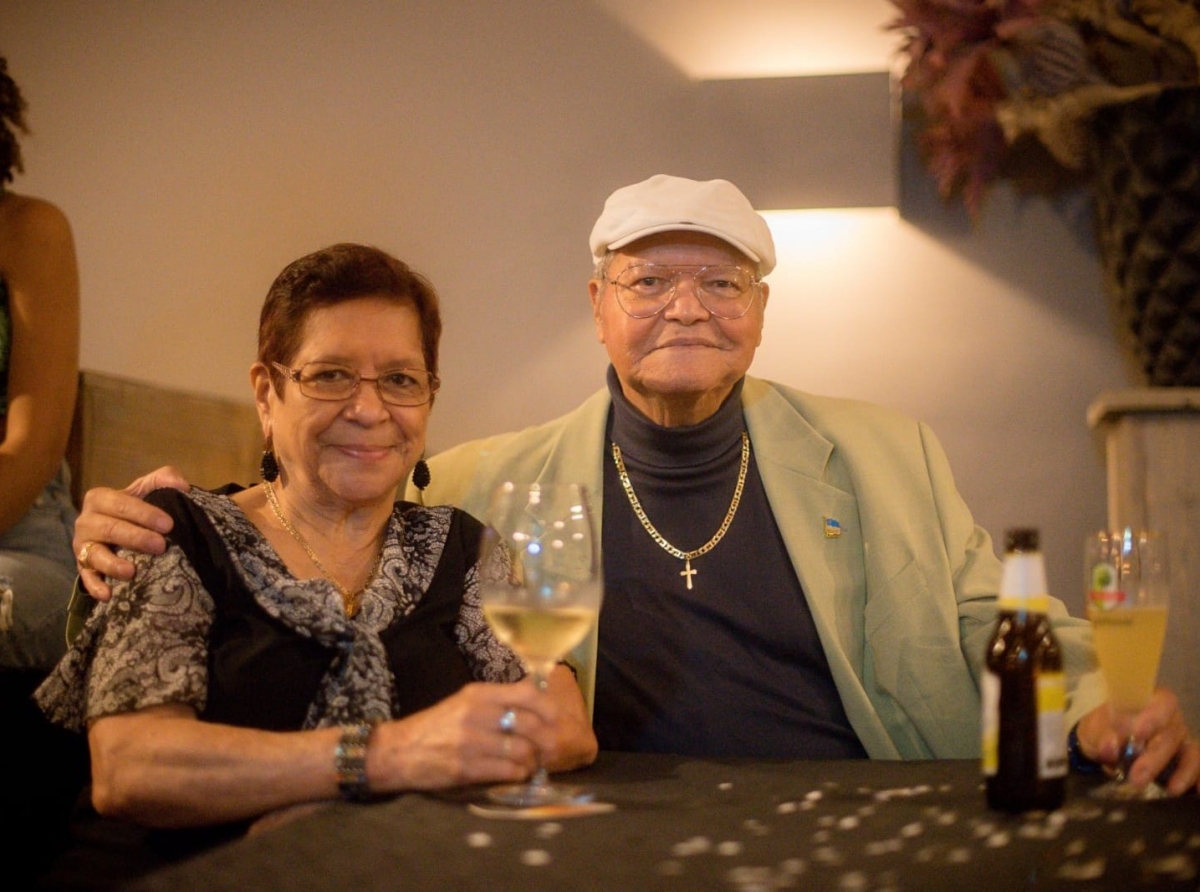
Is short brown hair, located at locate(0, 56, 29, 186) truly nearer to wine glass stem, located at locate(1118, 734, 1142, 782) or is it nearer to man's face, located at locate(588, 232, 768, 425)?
man's face, located at locate(588, 232, 768, 425)

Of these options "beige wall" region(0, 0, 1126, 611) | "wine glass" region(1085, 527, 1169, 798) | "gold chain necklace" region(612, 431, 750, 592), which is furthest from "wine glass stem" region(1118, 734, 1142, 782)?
"beige wall" region(0, 0, 1126, 611)

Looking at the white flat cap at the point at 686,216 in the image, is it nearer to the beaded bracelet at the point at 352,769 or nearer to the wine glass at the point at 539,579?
the wine glass at the point at 539,579

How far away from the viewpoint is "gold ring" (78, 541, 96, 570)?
1546 millimetres

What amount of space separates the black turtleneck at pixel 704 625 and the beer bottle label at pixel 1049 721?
101cm

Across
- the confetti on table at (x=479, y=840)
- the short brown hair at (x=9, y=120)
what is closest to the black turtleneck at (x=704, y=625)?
the confetti on table at (x=479, y=840)

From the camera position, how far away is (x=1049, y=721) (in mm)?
1090

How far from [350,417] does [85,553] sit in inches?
15.6

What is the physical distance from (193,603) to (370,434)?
35 centimetres

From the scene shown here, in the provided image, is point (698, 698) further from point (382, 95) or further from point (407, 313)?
point (382, 95)

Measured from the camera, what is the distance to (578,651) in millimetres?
2018

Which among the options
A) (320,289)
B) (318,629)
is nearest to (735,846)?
(318,629)

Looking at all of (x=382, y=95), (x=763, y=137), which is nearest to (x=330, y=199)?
(x=382, y=95)

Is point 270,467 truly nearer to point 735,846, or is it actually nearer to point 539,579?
point 539,579

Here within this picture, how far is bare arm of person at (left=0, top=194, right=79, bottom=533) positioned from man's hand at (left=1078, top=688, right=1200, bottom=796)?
1.91 metres
